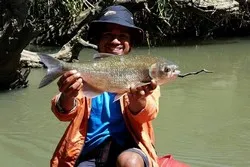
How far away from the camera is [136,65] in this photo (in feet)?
8.54

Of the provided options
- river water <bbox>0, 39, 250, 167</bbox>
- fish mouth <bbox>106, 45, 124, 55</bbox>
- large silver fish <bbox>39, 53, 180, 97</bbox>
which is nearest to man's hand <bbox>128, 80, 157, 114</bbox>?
large silver fish <bbox>39, 53, 180, 97</bbox>

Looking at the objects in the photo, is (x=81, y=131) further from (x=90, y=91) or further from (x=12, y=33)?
(x=12, y=33)

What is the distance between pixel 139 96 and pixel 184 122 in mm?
3118

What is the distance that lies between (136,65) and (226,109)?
3824 mm

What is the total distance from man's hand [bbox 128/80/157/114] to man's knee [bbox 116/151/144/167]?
220mm

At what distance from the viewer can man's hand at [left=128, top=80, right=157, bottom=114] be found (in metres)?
2.60

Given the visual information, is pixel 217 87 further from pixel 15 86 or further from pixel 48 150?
pixel 48 150

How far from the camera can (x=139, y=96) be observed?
266cm

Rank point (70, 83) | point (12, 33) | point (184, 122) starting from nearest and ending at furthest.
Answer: point (70, 83) < point (184, 122) < point (12, 33)

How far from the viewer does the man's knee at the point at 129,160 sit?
2.69m

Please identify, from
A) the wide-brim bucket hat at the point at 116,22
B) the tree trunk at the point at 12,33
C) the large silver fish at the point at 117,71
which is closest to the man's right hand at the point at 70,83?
the large silver fish at the point at 117,71

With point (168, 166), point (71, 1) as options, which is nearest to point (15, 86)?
point (71, 1)

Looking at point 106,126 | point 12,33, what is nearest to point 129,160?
point 106,126

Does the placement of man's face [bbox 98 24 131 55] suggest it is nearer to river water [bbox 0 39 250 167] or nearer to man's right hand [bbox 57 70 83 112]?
man's right hand [bbox 57 70 83 112]
